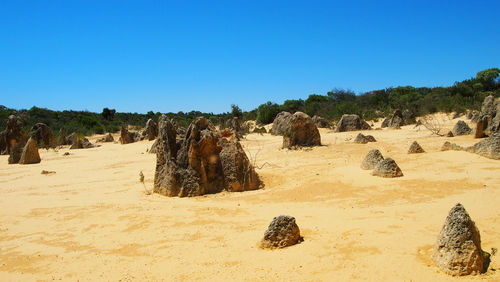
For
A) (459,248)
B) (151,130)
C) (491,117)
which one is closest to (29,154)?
(151,130)

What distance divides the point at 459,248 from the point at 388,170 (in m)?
Answer: 4.59

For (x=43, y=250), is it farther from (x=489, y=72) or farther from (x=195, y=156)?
(x=489, y=72)

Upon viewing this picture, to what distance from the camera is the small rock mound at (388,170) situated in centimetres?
776

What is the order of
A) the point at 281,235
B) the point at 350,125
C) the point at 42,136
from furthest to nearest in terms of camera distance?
the point at 42,136 → the point at 350,125 → the point at 281,235

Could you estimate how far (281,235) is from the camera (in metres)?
4.43

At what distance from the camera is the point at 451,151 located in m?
9.49

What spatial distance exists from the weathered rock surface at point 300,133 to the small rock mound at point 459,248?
10.6m

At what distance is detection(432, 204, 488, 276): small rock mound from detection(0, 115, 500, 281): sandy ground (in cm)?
10

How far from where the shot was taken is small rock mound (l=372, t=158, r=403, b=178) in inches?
306

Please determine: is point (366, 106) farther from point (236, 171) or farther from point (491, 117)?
point (236, 171)

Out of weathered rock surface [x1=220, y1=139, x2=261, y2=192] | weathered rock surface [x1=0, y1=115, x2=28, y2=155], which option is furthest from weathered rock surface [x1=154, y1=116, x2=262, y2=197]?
weathered rock surface [x1=0, y1=115, x2=28, y2=155]

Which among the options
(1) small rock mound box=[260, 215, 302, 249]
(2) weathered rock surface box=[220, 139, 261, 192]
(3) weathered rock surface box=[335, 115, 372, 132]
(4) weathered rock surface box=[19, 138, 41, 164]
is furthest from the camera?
(3) weathered rock surface box=[335, 115, 372, 132]

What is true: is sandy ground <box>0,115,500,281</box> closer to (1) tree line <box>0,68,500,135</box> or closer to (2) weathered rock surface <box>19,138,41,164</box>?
(2) weathered rock surface <box>19,138,41,164</box>

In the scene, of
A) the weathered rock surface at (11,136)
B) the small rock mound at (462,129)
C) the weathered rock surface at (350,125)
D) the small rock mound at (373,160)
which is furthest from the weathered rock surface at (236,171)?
the weathered rock surface at (11,136)
